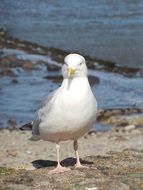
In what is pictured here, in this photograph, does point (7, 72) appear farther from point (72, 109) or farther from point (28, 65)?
point (72, 109)

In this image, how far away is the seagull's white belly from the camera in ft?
19.0

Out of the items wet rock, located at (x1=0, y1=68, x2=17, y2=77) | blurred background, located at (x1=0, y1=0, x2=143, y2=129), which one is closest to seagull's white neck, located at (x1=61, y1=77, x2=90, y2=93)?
blurred background, located at (x1=0, y1=0, x2=143, y2=129)

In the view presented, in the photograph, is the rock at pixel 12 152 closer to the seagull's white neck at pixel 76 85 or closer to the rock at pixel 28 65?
the seagull's white neck at pixel 76 85

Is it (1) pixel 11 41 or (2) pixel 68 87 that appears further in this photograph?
(1) pixel 11 41

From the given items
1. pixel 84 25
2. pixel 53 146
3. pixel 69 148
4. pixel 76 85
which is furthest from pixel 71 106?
pixel 84 25

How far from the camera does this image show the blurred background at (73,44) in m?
15.9

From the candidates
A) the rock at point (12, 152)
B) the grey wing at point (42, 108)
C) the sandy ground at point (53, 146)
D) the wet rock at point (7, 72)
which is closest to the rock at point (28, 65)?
the wet rock at point (7, 72)

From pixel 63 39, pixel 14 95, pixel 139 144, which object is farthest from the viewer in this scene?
pixel 63 39

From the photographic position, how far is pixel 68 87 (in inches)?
231

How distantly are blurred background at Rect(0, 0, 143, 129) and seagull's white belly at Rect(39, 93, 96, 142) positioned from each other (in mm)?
7720

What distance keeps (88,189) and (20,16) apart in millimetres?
28070

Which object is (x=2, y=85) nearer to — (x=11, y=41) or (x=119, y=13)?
(x=11, y=41)

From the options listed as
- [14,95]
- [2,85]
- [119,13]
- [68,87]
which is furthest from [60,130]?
[119,13]

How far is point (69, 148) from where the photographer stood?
11.1 meters
